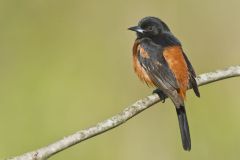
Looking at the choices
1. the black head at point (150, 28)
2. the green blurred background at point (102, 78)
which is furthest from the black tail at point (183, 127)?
the green blurred background at point (102, 78)

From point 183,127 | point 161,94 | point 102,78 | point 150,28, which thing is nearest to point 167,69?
point 161,94

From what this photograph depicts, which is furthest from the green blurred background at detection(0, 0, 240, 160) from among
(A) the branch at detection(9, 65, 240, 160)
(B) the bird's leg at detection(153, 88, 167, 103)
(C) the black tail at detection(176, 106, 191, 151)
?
(A) the branch at detection(9, 65, 240, 160)

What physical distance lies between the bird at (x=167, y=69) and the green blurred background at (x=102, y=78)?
4.88 ft

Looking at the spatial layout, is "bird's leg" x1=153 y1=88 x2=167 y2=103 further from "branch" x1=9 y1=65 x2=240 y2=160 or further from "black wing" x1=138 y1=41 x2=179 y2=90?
"branch" x1=9 y1=65 x2=240 y2=160

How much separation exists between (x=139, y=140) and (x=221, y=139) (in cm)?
91

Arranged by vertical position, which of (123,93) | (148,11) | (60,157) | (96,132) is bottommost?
(96,132)

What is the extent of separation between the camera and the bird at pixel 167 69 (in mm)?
7402

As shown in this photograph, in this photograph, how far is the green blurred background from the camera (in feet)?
30.4

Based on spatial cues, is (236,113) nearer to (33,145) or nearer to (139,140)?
(139,140)

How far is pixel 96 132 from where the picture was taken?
6039 mm

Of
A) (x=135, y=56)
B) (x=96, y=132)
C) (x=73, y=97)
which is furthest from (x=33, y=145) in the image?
(x=96, y=132)

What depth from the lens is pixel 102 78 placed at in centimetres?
999

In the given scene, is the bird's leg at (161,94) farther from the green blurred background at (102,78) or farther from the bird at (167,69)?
the green blurred background at (102,78)

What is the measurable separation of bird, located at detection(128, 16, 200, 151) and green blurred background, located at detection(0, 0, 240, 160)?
4.88 ft
